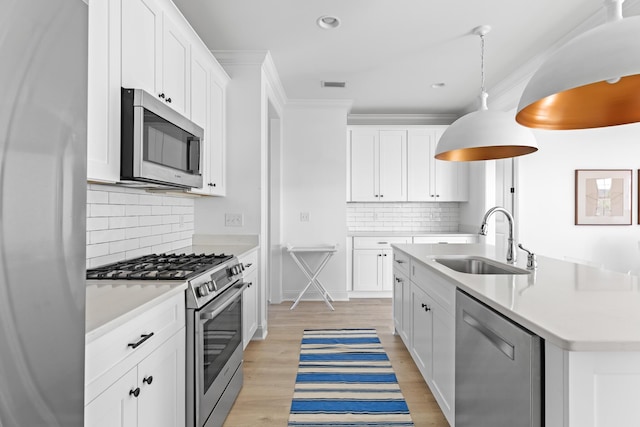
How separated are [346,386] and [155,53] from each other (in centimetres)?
240

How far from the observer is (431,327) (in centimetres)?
226

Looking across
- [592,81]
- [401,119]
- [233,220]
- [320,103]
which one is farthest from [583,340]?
[401,119]

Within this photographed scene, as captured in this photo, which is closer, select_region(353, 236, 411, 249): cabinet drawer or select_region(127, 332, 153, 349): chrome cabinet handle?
select_region(127, 332, 153, 349): chrome cabinet handle

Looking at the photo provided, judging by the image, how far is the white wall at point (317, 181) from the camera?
5.02 meters

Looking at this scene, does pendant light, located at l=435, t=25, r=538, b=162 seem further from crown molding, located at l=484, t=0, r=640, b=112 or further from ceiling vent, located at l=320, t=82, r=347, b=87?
ceiling vent, located at l=320, t=82, r=347, b=87

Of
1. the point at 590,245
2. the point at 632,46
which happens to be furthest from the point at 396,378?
the point at 590,245

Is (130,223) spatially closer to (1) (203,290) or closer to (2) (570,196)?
(1) (203,290)

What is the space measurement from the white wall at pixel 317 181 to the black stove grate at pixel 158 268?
2.62 metres

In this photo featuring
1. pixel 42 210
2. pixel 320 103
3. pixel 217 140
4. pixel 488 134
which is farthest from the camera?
pixel 320 103

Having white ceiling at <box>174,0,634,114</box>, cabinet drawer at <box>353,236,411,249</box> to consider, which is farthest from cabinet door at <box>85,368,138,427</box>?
cabinet drawer at <box>353,236,411,249</box>

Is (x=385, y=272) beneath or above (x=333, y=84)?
beneath

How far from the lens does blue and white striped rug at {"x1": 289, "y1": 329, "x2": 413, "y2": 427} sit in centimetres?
217

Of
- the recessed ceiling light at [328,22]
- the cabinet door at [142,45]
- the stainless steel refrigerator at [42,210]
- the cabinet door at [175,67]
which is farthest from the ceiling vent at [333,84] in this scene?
the stainless steel refrigerator at [42,210]

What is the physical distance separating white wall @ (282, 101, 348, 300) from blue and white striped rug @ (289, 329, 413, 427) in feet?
5.46
